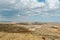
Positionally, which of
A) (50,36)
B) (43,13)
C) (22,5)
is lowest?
(50,36)

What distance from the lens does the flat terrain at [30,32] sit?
4520mm

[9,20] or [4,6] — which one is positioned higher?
[4,6]

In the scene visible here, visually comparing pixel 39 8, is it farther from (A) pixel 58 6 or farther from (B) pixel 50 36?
(B) pixel 50 36

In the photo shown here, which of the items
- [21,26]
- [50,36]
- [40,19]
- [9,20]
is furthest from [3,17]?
[50,36]

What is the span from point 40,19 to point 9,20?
987 millimetres

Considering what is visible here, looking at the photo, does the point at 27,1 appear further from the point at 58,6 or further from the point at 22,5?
the point at 58,6

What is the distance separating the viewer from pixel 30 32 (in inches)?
182

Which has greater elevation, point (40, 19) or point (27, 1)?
point (27, 1)

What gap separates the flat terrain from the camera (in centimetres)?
452

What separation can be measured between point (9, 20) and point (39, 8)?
103 centimetres

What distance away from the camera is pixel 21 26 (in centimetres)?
475

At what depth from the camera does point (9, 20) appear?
471 centimetres

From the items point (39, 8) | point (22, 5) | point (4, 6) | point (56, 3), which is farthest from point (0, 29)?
point (56, 3)

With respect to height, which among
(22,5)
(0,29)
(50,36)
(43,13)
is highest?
(22,5)
